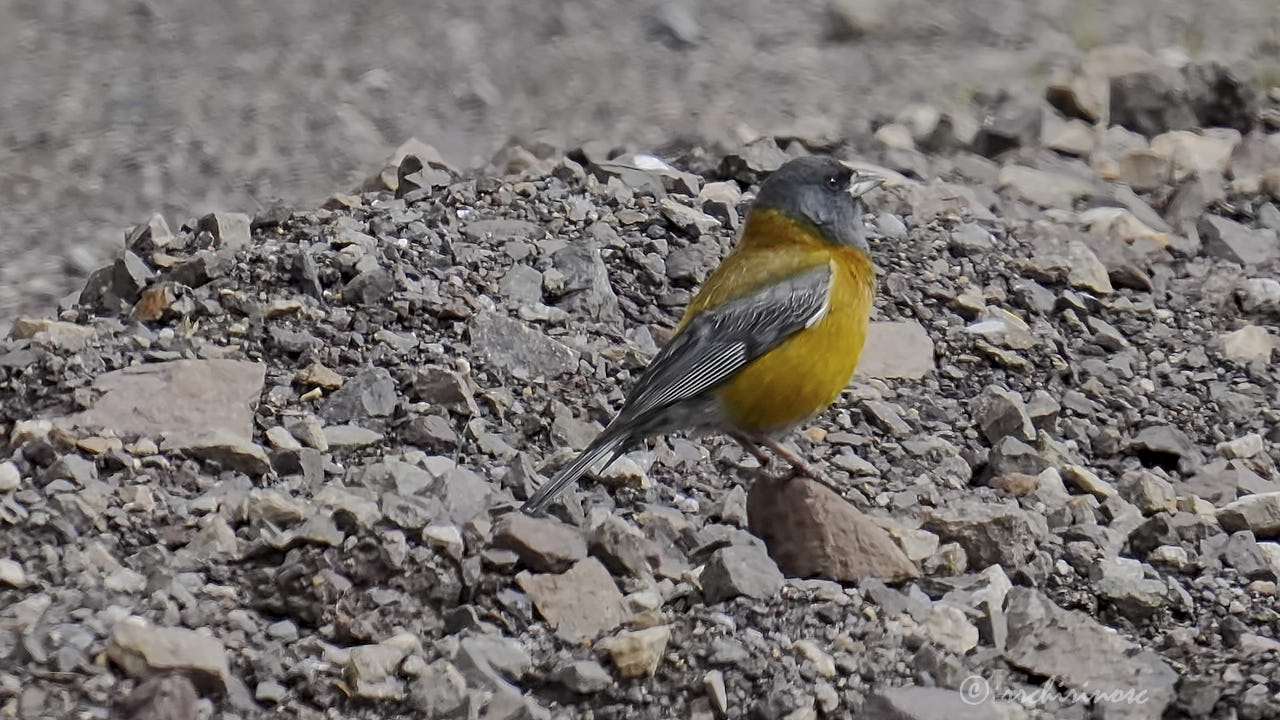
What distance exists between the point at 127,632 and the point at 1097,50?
7.25 metres

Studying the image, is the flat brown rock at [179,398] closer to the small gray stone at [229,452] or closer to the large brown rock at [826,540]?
the small gray stone at [229,452]

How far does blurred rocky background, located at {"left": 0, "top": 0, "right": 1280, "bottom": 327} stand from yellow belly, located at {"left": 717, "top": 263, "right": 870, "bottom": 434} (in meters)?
3.11

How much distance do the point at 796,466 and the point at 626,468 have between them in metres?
0.63

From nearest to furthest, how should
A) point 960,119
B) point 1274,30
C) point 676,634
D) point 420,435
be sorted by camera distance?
point 676,634, point 420,435, point 960,119, point 1274,30


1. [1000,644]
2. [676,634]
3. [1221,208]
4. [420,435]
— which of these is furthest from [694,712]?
[1221,208]

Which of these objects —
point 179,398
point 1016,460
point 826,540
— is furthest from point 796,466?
point 179,398

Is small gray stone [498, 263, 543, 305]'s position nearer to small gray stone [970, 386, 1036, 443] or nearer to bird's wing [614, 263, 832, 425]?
bird's wing [614, 263, 832, 425]

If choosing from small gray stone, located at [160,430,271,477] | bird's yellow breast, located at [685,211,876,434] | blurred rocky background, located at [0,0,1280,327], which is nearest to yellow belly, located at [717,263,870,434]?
bird's yellow breast, located at [685,211,876,434]

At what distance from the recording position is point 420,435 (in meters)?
5.62

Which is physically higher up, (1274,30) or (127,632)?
(127,632)

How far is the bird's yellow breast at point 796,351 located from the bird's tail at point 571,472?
0.48 metres

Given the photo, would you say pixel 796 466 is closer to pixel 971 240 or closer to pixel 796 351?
pixel 796 351

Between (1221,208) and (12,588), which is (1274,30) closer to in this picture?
(1221,208)

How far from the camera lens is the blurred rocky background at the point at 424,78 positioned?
874cm
